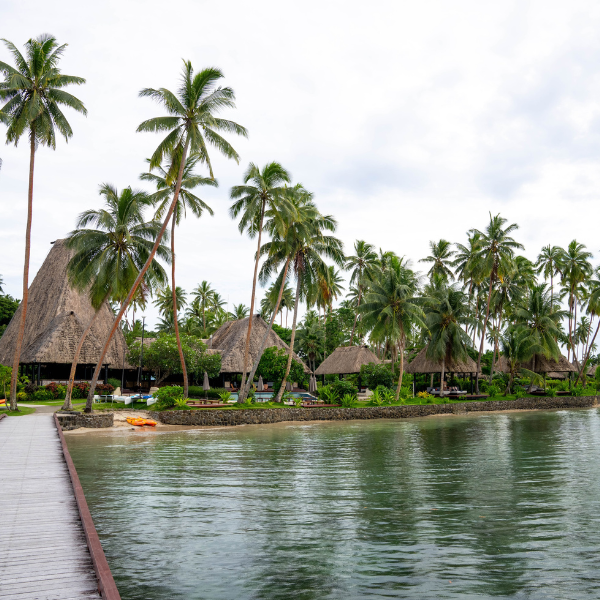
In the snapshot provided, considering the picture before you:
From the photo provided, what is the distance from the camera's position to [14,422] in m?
21.1

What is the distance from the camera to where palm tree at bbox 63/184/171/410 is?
2662 centimetres

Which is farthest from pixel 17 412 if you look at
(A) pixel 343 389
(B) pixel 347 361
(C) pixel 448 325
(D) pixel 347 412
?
(C) pixel 448 325

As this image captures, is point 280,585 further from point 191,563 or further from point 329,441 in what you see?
point 329,441

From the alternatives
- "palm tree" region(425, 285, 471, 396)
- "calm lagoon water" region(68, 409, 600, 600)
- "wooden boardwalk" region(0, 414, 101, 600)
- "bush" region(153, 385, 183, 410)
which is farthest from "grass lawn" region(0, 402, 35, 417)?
"palm tree" region(425, 285, 471, 396)

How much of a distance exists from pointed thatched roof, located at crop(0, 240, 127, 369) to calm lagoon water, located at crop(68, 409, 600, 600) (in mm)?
20679

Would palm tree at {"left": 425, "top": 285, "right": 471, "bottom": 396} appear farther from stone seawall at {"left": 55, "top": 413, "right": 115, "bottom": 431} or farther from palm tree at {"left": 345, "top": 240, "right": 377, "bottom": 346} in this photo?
stone seawall at {"left": 55, "top": 413, "right": 115, "bottom": 431}

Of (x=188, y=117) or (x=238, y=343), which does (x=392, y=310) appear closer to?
(x=238, y=343)

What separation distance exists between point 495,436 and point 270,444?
10869 mm

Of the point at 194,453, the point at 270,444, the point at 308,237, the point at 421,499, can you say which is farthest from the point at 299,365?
the point at 421,499

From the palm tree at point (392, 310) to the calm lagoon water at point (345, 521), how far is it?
785 inches

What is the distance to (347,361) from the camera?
4862cm

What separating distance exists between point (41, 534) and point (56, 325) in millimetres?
36207

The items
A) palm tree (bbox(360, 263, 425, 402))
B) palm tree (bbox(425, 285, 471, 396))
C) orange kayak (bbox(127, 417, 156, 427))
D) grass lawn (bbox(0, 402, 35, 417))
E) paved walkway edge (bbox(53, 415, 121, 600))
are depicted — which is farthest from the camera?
palm tree (bbox(425, 285, 471, 396))

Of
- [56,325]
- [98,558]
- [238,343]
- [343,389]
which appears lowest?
[98,558]
